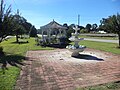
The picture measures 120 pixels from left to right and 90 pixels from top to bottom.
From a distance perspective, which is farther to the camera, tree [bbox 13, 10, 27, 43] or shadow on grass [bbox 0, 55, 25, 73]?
tree [bbox 13, 10, 27, 43]

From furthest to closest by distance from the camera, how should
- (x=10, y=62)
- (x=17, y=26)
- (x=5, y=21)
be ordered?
(x=17, y=26) → (x=5, y=21) → (x=10, y=62)

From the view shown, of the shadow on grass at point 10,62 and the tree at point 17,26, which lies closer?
the shadow on grass at point 10,62

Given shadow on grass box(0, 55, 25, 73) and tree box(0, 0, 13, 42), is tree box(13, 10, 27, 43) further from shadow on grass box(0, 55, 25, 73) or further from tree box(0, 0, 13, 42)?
shadow on grass box(0, 55, 25, 73)

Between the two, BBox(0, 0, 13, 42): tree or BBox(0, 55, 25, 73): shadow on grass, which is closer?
BBox(0, 55, 25, 73): shadow on grass

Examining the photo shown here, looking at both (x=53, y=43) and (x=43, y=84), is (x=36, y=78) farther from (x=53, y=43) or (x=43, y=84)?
(x=53, y=43)

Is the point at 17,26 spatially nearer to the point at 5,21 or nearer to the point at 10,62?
the point at 5,21

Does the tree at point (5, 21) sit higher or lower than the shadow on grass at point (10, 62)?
higher

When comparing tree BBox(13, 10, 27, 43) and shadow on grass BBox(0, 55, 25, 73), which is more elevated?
tree BBox(13, 10, 27, 43)

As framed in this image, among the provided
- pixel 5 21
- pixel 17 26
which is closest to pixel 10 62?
pixel 5 21

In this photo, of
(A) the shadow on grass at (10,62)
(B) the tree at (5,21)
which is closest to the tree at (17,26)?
(B) the tree at (5,21)

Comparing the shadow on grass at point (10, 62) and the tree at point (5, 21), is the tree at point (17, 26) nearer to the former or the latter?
the tree at point (5, 21)

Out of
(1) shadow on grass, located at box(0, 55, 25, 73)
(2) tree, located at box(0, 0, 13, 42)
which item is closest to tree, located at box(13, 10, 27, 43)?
(2) tree, located at box(0, 0, 13, 42)

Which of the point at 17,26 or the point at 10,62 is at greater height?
the point at 17,26

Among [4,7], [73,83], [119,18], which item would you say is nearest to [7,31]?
[4,7]
